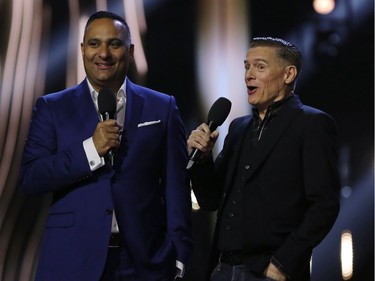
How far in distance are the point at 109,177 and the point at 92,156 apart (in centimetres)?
13

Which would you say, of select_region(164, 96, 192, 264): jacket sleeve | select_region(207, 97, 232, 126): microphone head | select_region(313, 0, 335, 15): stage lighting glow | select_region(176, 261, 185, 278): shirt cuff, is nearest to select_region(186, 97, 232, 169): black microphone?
select_region(207, 97, 232, 126): microphone head

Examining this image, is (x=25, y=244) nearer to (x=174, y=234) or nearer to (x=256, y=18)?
(x=174, y=234)

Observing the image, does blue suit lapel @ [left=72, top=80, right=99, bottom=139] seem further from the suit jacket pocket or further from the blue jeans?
the blue jeans

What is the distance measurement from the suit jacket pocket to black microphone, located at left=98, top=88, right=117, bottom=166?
236 millimetres

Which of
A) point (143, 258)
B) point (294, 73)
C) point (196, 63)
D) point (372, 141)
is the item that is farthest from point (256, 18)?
point (143, 258)

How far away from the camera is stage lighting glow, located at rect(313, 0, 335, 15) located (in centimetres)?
368

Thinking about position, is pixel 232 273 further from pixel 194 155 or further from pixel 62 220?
pixel 62 220

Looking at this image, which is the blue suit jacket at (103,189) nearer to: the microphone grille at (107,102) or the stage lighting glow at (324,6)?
the microphone grille at (107,102)

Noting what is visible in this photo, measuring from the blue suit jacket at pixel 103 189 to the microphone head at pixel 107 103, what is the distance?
0.15m

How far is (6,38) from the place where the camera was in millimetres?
3434

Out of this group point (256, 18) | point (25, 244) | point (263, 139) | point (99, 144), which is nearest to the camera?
point (99, 144)

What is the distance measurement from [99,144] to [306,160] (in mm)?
675

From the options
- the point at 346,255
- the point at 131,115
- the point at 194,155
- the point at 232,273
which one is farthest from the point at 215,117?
the point at 346,255

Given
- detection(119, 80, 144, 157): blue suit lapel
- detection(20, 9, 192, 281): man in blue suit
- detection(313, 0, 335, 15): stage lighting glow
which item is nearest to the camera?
detection(20, 9, 192, 281): man in blue suit
